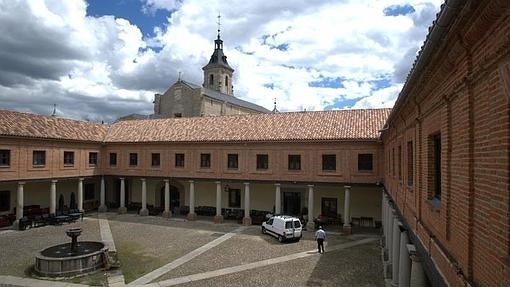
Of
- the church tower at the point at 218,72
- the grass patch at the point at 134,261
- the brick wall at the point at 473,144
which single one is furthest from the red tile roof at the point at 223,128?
the church tower at the point at 218,72

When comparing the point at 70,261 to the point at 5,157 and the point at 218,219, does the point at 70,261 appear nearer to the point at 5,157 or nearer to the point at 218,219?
the point at 5,157

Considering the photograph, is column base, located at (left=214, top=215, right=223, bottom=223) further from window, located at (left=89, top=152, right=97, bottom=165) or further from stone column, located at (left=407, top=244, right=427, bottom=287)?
stone column, located at (left=407, top=244, right=427, bottom=287)

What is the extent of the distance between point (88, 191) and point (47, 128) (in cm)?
775

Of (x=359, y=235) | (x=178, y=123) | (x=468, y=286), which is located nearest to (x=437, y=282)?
(x=468, y=286)

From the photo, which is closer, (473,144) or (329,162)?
(473,144)

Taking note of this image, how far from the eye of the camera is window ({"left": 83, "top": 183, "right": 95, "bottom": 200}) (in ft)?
110

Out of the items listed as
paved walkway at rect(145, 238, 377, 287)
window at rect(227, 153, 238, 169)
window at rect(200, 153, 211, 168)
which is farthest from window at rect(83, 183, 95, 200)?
paved walkway at rect(145, 238, 377, 287)

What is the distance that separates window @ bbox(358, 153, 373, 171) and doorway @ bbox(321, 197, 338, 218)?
3.91 meters

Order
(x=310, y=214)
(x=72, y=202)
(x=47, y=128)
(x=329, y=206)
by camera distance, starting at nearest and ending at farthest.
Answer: (x=310, y=214), (x=329, y=206), (x=47, y=128), (x=72, y=202)

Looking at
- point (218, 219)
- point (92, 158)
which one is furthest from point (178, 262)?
point (92, 158)

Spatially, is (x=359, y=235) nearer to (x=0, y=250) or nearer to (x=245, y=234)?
(x=245, y=234)

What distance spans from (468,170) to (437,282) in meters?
2.27

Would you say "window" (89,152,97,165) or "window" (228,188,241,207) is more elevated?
"window" (89,152,97,165)

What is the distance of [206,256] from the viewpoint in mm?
18656
